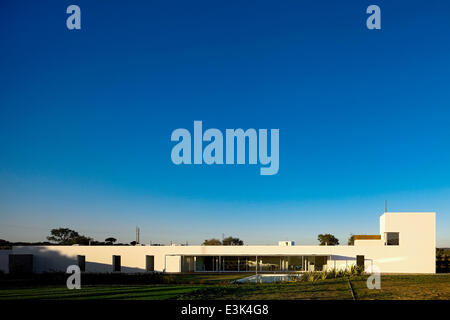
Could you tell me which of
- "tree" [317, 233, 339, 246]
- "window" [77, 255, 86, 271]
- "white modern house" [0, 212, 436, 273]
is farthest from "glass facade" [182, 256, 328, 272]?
"tree" [317, 233, 339, 246]

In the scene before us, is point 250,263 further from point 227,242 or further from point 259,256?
point 227,242

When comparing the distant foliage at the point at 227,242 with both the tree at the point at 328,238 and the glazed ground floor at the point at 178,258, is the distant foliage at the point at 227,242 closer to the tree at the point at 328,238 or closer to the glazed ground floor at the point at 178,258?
the tree at the point at 328,238

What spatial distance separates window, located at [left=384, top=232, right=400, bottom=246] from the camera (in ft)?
102

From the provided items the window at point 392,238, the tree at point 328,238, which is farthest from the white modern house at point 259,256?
the tree at point 328,238

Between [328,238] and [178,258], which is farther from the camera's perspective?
[328,238]

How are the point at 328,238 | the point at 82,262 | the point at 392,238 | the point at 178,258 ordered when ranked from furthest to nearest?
the point at 328,238 → the point at 82,262 → the point at 178,258 → the point at 392,238

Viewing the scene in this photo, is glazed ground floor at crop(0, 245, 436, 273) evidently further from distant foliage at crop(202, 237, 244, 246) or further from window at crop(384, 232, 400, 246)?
distant foliage at crop(202, 237, 244, 246)

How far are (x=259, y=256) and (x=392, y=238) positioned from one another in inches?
391

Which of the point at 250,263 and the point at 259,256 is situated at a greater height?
the point at 259,256

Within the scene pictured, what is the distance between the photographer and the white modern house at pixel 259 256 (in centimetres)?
3002

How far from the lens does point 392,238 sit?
31656 mm

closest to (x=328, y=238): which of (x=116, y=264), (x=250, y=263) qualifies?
(x=250, y=263)
